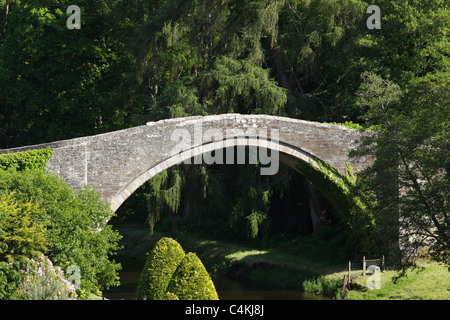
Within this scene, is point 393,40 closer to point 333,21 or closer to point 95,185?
point 333,21

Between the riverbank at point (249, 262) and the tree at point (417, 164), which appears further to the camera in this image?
the riverbank at point (249, 262)

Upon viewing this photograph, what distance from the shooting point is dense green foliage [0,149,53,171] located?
16188 mm

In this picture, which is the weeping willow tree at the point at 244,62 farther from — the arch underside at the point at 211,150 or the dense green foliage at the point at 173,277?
the dense green foliage at the point at 173,277

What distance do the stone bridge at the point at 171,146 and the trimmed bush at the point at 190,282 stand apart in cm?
583

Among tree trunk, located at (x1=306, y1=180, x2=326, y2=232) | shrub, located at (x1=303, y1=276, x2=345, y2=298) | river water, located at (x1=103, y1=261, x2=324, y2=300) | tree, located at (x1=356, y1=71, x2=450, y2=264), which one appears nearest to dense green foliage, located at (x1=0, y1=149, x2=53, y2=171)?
river water, located at (x1=103, y1=261, x2=324, y2=300)

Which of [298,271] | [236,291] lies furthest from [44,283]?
[298,271]

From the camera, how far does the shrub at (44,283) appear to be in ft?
44.2

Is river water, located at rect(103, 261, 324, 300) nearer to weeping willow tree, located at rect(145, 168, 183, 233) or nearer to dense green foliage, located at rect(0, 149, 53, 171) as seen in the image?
weeping willow tree, located at rect(145, 168, 183, 233)

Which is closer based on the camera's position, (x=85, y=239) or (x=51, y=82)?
(x=85, y=239)

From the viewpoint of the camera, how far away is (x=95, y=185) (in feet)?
58.7

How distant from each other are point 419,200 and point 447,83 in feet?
9.67

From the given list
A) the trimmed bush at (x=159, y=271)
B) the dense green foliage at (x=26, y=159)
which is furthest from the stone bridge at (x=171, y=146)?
the trimmed bush at (x=159, y=271)

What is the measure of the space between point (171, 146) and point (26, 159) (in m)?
3.86
